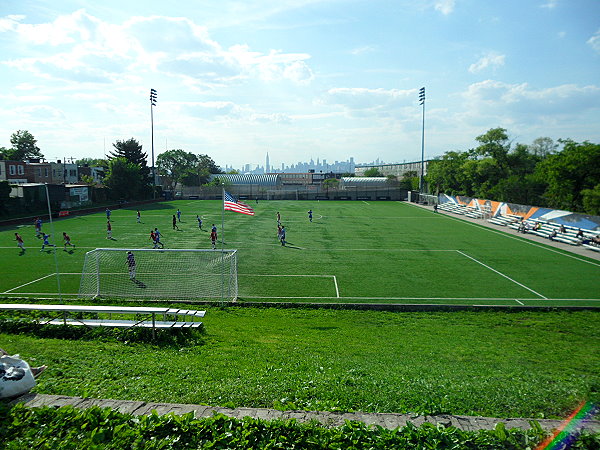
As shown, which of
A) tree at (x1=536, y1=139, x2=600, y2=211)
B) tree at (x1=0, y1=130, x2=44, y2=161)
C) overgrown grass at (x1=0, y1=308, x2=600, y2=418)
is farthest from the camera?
tree at (x1=0, y1=130, x2=44, y2=161)

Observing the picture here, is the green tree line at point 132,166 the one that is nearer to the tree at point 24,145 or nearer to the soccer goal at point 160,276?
the tree at point 24,145

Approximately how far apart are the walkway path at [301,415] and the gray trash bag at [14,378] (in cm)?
16

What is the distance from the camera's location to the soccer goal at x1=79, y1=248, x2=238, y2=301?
18438mm

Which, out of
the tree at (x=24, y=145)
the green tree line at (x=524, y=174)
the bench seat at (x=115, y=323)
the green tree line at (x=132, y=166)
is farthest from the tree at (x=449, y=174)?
the tree at (x=24, y=145)

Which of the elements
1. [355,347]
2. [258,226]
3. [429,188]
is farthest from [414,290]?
[429,188]

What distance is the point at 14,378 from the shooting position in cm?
711

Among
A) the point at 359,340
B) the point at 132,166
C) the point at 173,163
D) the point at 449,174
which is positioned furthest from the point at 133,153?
the point at 359,340

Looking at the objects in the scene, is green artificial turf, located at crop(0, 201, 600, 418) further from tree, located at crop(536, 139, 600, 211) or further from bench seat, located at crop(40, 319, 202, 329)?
tree, located at crop(536, 139, 600, 211)

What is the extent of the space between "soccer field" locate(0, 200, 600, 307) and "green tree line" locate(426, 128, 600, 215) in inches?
380

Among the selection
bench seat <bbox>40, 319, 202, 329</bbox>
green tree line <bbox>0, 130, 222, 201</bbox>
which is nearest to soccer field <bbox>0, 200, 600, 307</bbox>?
bench seat <bbox>40, 319, 202, 329</bbox>

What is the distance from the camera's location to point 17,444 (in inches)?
228

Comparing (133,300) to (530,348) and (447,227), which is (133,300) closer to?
(530,348)

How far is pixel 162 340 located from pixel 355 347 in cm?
554

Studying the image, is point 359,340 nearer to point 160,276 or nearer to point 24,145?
point 160,276
